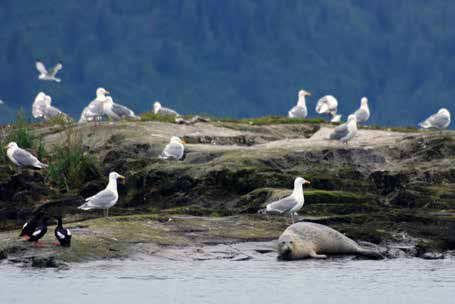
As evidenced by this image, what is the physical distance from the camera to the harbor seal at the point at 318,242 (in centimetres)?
2098

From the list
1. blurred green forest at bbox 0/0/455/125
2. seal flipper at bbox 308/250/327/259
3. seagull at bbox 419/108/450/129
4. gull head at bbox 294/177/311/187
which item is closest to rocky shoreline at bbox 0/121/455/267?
gull head at bbox 294/177/311/187

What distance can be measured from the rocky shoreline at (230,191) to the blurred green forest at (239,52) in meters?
94.0

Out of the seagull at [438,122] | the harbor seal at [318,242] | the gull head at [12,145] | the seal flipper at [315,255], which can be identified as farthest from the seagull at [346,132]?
the seal flipper at [315,255]

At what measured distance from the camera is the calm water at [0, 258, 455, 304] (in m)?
17.7

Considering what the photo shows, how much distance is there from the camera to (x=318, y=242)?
69.9ft

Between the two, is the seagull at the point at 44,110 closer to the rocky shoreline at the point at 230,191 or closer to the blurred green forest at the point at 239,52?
the rocky shoreline at the point at 230,191

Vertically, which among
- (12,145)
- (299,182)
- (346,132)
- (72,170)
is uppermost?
(346,132)

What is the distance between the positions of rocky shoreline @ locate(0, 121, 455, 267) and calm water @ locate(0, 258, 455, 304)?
26.1 inches

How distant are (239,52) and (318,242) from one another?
364ft

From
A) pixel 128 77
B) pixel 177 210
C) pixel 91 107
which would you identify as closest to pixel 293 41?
pixel 128 77

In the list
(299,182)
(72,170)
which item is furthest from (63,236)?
(72,170)

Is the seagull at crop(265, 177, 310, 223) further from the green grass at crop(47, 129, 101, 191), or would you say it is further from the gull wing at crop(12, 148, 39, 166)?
the gull wing at crop(12, 148, 39, 166)

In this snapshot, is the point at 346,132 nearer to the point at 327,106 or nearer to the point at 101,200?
the point at 101,200

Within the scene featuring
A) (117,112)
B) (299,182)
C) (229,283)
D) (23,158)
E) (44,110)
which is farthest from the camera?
(44,110)
